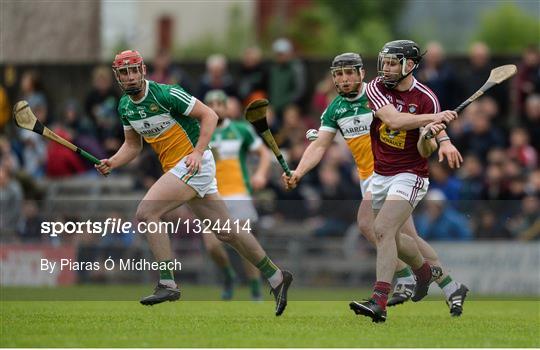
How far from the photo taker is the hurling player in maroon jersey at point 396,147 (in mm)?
12195

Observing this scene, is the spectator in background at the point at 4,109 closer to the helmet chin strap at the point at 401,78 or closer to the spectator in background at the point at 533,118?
the spectator in background at the point at 533,118

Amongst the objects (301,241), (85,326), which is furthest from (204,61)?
(85,326)

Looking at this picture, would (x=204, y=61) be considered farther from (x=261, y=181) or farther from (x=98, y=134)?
(x=261, y=181)

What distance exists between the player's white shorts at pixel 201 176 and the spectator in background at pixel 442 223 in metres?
7.25

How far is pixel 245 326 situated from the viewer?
39.1ft

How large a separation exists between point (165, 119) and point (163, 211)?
0.88 meters

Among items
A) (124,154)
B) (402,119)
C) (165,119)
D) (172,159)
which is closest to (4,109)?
(124,154)

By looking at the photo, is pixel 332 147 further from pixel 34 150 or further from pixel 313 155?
pixel 313 155

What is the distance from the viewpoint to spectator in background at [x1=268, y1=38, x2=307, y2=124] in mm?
22688

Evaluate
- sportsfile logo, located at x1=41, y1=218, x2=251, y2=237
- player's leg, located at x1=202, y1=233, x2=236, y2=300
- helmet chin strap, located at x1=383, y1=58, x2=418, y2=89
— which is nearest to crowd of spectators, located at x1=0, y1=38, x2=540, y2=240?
sportsfile logo, located at x1=41, y1=218, x2=251, y2=237

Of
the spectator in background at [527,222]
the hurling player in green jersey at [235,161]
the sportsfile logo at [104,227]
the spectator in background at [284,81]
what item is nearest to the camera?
the hurling player in green jersey at [235,161]

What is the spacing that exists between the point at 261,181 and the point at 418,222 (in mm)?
3838

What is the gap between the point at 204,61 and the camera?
24.8 metres

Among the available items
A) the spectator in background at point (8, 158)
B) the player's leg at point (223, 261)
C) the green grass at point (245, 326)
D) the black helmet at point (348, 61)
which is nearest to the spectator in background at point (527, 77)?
the player's leg at point (223, 261)
